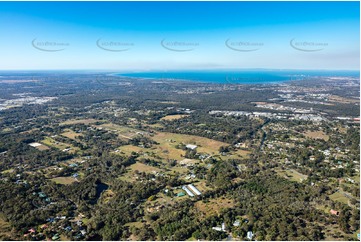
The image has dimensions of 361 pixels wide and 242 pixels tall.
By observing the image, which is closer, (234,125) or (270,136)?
(270,136)

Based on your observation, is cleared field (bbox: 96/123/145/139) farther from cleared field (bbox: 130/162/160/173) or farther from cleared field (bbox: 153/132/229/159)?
cleared field (bbox: 130/162/160/173)

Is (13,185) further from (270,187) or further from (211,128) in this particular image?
(211,128)

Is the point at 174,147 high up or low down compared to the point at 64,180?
up

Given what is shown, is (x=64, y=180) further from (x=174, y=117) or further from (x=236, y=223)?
(x=174, y=117)

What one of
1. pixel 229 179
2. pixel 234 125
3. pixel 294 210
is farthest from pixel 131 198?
pixel 234 125

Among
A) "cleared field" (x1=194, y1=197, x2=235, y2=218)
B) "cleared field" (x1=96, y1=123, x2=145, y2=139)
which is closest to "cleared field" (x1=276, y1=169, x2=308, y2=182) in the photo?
"cleared field" (x1=194, y1=197, x2=235, y2=218)

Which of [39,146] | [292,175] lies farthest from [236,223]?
[39,146]

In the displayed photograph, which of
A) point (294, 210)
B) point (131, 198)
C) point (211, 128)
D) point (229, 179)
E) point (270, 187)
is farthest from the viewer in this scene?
point (211, 128)
